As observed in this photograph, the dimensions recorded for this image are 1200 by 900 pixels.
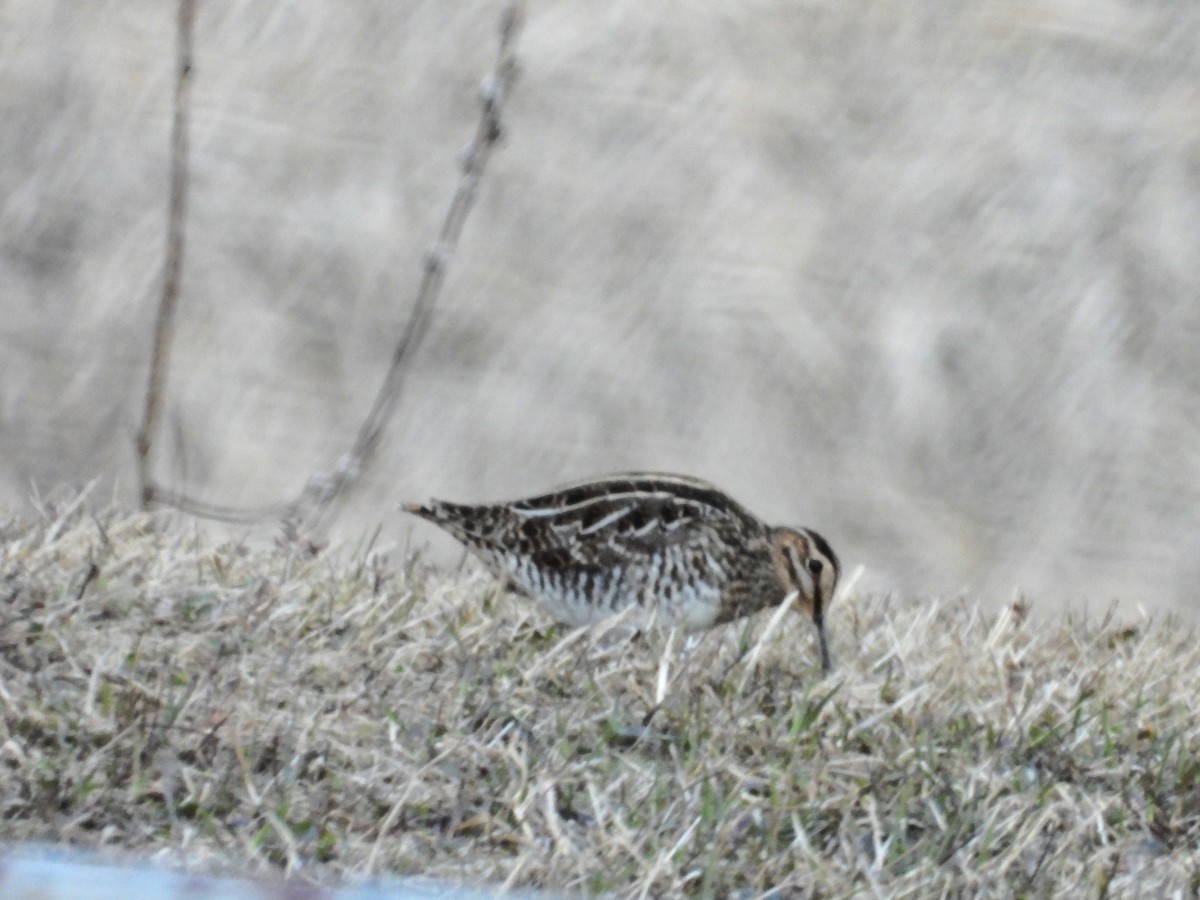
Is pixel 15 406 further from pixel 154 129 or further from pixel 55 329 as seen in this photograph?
pixel 154 129

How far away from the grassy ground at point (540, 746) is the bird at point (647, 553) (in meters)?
0.11

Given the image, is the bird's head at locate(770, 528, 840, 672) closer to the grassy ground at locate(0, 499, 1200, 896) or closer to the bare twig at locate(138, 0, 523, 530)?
the grassy ground at locate(0, 499, 1200, 896)

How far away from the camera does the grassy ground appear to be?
3627 mm

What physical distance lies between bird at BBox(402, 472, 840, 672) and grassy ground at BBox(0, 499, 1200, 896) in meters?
0.11

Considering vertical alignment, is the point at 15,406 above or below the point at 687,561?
above

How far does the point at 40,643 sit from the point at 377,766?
0.80 m

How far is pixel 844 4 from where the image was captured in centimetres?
653

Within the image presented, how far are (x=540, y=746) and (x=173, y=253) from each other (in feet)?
9.32

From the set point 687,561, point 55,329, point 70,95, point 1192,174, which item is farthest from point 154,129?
point 1192,174

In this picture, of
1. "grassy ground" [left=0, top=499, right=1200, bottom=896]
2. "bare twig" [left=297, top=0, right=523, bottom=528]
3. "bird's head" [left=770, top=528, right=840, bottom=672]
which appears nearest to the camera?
"grassy ground" [left=0, top=499, right=1200, bottom=896]

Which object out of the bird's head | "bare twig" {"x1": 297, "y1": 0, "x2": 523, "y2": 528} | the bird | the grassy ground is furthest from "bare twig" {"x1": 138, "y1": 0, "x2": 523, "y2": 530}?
the bird's head

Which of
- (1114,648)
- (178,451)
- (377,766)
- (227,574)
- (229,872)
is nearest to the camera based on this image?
(229,872)

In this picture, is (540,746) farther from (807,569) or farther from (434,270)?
(434,270)

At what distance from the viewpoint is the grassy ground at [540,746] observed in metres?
3.63
